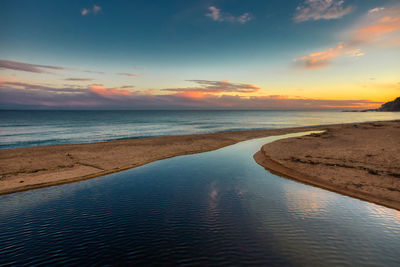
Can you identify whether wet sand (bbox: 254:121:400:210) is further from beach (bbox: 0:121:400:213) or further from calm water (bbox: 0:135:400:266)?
calm water (bbox: 0:135:400:266)

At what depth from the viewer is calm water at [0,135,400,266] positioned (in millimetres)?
7605

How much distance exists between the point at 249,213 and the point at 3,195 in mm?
17193

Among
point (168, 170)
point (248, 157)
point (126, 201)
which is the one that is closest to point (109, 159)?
point (168, 170)

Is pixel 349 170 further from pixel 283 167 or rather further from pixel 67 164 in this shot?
pixel 67 164

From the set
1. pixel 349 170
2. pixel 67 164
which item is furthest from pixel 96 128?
pixel 349 170

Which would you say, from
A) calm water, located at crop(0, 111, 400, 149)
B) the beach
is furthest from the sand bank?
calm water, located at crop(0, 111, 400, 149)

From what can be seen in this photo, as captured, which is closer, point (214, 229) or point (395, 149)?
point (214, 229)

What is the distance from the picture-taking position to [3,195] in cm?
1340

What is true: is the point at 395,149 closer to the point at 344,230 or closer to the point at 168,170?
the point at 344,230

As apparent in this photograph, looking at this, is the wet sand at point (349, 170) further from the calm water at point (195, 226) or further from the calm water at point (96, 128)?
the calm water at point (96, 128)

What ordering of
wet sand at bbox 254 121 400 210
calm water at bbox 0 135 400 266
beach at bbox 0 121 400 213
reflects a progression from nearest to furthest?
calm water at bbox 0 135 400 266 < wet sand at bbox 254 121 400 210 < beach at bbox 0 121 400 213

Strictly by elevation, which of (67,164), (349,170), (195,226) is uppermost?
(67,164)

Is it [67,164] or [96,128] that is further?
[96,128]

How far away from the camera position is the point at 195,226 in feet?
31.6
